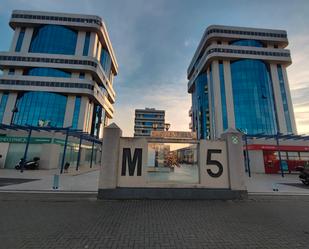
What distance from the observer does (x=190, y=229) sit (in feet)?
17.1

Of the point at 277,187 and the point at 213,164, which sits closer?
the point at 213,164

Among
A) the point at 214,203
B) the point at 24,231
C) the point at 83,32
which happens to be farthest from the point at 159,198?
the point at 83,32

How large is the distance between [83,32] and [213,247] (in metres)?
69.2

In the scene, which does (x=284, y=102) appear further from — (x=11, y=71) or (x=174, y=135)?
(x=11, y=71)

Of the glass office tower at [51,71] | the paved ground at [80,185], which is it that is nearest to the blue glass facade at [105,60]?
the glass office tower at [51,71]

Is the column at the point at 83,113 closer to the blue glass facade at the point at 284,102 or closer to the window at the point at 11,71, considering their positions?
the window at the point at 11,71

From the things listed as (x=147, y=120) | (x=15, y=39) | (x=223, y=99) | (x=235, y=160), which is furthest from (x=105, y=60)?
(x=235, y=160)

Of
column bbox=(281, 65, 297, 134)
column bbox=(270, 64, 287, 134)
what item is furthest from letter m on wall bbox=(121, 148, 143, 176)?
column bbox=(281, 65, 297, 134)

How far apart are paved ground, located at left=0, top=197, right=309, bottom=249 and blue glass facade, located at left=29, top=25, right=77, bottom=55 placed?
58911 millimetres

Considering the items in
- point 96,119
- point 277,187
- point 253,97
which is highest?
point 253,97

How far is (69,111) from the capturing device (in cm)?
5066

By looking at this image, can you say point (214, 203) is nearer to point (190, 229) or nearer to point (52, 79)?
point (190, 229)

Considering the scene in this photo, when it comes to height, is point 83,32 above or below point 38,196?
above

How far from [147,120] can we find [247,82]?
77.3 m
